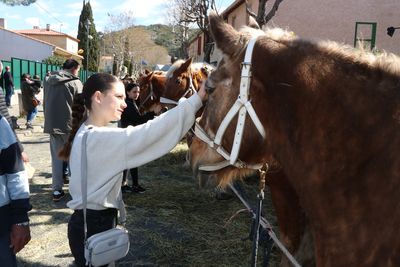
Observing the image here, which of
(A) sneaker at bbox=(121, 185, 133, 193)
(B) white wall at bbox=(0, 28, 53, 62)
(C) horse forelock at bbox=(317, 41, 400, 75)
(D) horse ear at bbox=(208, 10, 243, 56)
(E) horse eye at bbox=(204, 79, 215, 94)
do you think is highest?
(B) white wall at bbox=(0, 28, 53, 62)

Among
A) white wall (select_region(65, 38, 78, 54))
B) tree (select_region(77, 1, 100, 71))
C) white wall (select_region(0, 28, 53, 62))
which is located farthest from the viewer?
white wall (select_region(65, 38, 78, 54))

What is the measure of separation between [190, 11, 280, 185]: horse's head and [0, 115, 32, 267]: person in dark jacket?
140 cm

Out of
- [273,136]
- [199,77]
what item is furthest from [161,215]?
[273,136]

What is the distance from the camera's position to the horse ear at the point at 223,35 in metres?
1.83

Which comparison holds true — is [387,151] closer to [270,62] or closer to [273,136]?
[273,136]

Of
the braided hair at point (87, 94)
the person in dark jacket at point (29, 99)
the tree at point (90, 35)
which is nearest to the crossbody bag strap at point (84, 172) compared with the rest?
the braided hair at point (87, 94)

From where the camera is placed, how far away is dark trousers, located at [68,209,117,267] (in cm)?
226

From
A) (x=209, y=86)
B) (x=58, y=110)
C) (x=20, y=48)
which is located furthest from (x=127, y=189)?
(x=20, y=48)

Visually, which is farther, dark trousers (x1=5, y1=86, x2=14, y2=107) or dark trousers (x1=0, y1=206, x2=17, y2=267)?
dark trousers (x1=5, y1=86, x2=14, y2=107)

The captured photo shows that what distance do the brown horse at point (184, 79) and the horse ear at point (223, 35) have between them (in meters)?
4.35

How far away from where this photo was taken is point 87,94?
242 cm

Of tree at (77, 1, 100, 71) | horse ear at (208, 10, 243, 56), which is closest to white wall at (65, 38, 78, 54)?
tree at (77, 1, 100, 71)

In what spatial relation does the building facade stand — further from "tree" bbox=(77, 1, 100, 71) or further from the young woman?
"tree" bbox=(77, 1, 100, 71)

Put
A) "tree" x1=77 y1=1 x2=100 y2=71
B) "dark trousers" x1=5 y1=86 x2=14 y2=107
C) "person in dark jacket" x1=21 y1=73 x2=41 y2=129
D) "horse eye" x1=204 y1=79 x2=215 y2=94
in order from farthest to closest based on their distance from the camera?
"tree" x1=77 y1=1 x2=100 y2=71, "dark trousers" x1=5 y1=86 x2=14 y2=107, "person in dark jacket" x1=21 y1=73 x2=41 y2=129, "horse eye" x1=204 y1=79 x2=215 y2=94
